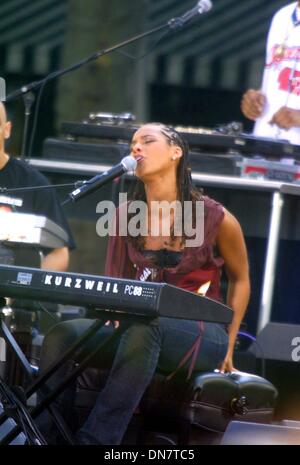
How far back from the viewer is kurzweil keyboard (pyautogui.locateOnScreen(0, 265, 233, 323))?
391 centimetres

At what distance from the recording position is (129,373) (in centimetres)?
422

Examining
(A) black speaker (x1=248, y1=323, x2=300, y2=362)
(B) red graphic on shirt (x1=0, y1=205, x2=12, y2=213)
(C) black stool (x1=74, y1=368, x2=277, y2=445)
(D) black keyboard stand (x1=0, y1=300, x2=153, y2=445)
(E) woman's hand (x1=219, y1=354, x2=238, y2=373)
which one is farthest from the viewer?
(A) black speaker (x1=248, y1=323, x2=300, y2=362)

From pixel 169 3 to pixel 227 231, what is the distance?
4732 millimetres

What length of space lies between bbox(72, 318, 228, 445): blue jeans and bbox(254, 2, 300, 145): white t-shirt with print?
1.96m

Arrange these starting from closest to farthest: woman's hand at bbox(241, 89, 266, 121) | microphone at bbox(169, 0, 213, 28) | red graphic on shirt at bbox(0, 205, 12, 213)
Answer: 1. red graphic on shirt at bbox(0, 205, 12, 213)
2. microphone at bbox(169, 0, 213, 28)
3. woman's hand at bbox(241, 89, 266, 121)

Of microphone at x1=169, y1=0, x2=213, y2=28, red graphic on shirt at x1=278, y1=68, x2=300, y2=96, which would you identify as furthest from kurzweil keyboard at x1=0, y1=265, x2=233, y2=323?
red graphic on shirt at x1=278, y1=68, x2=300, y2=96

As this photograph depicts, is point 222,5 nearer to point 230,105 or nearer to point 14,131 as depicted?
point 230,105

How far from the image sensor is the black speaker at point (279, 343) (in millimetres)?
5320

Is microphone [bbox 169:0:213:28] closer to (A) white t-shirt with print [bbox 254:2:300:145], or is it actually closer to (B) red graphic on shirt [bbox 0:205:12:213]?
(A) white t-shirt with print [bbox 254:2:300:145]

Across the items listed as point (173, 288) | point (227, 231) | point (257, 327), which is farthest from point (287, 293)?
point (173, 288)

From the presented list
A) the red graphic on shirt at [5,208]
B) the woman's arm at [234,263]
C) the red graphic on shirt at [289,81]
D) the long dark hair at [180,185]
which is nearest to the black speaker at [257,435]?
the woman's arm at [234,263]

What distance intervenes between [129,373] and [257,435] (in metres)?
0.45

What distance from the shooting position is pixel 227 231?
4.82 meters
